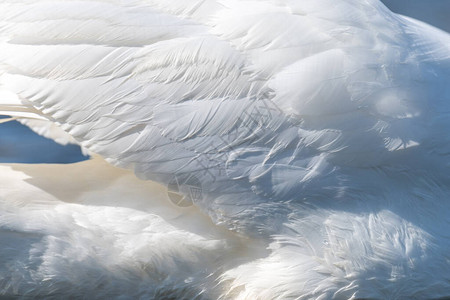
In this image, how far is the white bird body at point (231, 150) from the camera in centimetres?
203

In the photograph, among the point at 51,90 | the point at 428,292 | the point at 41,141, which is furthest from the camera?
the point at 41,141

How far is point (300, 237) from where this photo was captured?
2.10m

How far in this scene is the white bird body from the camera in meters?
2.03

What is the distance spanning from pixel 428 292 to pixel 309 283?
366mm

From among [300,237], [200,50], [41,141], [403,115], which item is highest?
[200,50]

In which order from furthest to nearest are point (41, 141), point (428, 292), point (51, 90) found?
point (41, 141) < point (428, 292) < point (51, 90)

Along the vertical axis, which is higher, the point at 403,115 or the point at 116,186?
the point at 403,115

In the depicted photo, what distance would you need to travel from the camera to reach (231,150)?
6.67 feet

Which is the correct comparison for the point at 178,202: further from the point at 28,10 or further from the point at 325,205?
the point at 28,10

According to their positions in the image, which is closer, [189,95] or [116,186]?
[189,95]

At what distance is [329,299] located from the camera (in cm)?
215

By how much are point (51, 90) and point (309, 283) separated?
871 mm

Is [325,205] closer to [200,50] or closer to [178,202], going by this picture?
[178,202]

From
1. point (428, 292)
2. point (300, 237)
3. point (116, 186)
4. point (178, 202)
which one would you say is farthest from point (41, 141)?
point (428, 292)
